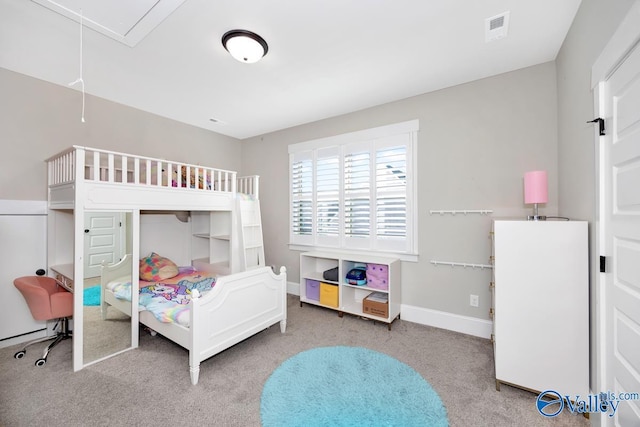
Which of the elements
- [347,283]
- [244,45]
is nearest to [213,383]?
[347,283]

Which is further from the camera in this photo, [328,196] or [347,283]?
[328,196]

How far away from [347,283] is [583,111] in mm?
2640

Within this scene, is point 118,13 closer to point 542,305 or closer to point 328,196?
point 328,196

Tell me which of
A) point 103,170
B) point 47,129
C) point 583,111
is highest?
point 47,129

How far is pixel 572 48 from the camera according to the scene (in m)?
1.92

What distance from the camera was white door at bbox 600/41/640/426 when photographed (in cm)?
115

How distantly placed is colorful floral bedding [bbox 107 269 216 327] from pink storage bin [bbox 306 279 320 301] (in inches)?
50.1

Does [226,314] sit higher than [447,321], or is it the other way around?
[226,314]

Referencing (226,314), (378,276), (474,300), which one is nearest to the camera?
(226,314)

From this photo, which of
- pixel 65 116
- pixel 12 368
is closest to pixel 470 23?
pixel 65 116

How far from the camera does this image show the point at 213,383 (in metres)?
2.03

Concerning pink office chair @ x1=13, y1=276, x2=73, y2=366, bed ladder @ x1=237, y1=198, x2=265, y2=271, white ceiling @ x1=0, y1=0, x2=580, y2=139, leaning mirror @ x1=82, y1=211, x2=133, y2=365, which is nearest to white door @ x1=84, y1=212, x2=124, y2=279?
leaning mirror @ x1=82, y1=211, x2=133, y2=365

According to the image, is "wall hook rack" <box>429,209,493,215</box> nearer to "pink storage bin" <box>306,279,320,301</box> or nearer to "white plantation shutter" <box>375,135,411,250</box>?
"white plantation shutter" <box>375,135,411,250</box>

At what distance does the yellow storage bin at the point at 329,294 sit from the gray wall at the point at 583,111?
2280mm
